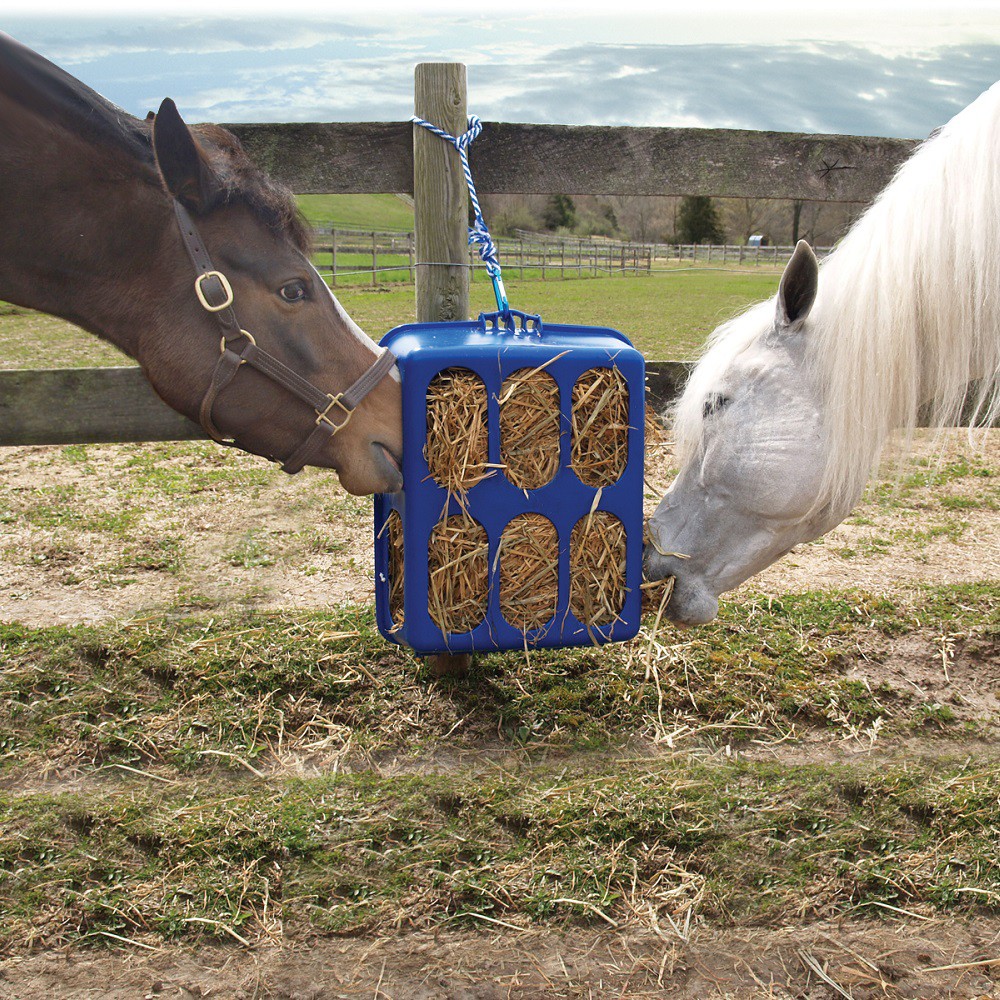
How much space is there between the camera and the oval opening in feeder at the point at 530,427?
7.45 ft

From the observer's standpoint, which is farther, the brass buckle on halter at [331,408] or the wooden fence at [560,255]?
the wooden fence at [560,255]

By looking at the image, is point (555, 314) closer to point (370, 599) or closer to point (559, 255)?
point (370, 599)

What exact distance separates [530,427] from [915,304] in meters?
0.95

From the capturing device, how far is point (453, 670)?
296cm

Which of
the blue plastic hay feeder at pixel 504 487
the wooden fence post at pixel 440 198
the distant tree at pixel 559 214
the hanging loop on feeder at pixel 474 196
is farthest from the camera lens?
the distant tree at pixel 559 214

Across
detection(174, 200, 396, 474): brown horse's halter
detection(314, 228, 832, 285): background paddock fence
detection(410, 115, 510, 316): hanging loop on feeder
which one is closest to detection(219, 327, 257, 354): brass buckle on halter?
detection(174, 200, 396, 474): brown horse's halter

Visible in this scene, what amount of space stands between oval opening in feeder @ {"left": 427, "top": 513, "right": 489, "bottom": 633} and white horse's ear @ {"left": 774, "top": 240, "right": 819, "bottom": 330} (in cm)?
92

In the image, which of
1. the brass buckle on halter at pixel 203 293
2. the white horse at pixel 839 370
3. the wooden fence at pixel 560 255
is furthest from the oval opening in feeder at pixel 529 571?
the wooden fence at pixel 560 255

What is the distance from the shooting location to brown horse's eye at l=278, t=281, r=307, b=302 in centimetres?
207

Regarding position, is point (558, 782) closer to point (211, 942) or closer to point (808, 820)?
point (808, 820)

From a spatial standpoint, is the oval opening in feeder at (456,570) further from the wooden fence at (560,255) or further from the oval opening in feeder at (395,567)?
the wooden fence at (560,255)

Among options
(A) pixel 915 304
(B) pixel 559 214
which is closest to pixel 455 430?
(A) pixel 915 304

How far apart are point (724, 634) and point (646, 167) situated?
5.44 ft

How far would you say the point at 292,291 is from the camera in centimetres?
208
